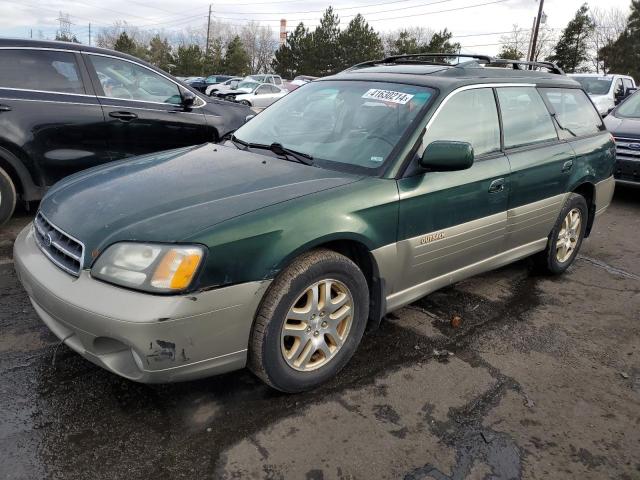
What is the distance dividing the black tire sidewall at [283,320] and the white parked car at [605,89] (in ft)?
43.7

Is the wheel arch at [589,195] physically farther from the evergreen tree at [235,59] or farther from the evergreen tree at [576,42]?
the evergreen tree at [235,59]

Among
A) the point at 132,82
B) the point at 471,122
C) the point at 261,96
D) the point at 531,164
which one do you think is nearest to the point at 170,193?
the point at 471,122

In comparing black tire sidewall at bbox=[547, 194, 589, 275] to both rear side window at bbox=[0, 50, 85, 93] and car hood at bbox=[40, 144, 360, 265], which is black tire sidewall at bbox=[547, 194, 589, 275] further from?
rear side window at bbox=[0, 50, 85, 93]

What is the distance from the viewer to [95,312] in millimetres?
2154

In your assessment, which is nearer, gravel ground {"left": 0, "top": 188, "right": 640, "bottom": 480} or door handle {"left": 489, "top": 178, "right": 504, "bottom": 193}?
gravel ground {"left": 0, "top": 188, "right": 640, "bottom": 480}

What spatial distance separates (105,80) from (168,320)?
4.04m

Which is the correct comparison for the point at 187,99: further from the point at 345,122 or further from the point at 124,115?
the point at 345,122

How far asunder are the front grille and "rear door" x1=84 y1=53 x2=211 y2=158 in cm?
283

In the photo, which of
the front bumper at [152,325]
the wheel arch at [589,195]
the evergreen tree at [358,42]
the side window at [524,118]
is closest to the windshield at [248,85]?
the wheel arch at [589,195]

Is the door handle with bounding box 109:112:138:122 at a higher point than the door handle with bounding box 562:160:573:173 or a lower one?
higher

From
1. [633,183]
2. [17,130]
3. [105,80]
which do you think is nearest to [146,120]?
[105,80]

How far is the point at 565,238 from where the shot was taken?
14.6ft

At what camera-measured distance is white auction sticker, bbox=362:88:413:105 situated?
3.21 m

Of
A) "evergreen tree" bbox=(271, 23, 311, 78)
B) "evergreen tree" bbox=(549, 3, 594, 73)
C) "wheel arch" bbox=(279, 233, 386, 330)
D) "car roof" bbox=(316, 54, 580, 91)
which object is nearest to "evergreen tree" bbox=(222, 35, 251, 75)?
"evergreen tree" bbox=(271, 23, 311, 78)
